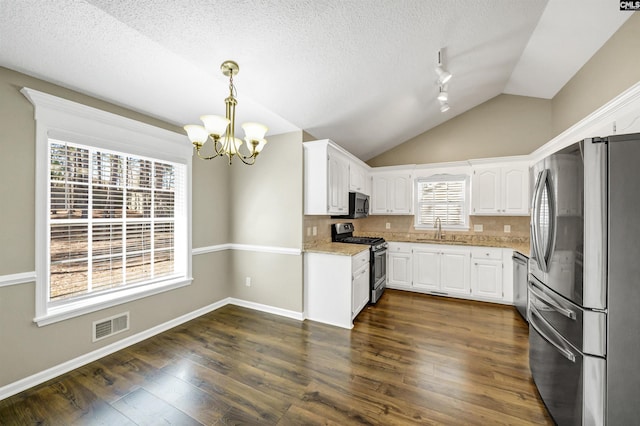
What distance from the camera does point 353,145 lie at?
174 inches

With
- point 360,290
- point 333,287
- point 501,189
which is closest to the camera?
point 333,287

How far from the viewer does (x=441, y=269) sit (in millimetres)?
4227

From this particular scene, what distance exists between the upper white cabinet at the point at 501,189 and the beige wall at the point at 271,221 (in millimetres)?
3256

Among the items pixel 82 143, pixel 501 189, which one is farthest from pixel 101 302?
pixel 501 189

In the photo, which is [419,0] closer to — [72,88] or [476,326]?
[72,88]

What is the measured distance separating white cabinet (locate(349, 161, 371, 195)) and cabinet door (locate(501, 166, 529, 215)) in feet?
7.61

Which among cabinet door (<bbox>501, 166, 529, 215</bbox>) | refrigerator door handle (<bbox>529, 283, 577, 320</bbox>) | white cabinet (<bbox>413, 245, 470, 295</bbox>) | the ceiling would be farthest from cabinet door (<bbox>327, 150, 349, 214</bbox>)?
cabinet door (<bbox>501, 166, 529, 215</bbox>)

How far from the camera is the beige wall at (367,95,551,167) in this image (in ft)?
14.1

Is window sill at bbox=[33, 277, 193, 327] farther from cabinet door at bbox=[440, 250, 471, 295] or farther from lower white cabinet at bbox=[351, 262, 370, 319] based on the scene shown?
cabinet door at bbox=[440, 250, 471, 295]

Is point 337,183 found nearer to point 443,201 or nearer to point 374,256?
point 374,256

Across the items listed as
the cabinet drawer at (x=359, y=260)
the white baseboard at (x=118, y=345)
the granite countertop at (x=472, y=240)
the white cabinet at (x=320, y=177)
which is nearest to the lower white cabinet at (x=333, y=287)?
the cabinet drawer at (x=359, y=260)

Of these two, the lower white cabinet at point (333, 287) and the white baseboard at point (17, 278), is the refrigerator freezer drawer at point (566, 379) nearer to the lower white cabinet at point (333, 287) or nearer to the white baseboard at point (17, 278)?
the lower white cabinet at point (333, 287)

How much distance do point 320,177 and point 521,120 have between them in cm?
394

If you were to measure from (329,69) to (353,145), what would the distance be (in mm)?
2116
